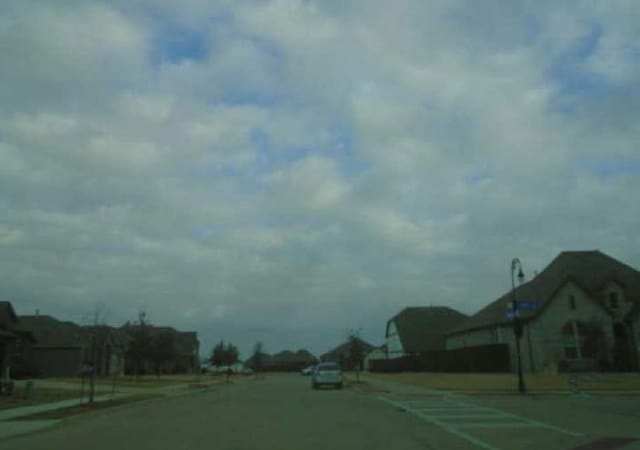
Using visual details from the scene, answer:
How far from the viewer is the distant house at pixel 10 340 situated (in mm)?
43125

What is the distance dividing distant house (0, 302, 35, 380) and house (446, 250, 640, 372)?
38.0 meters

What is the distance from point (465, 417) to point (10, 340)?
96.6ft

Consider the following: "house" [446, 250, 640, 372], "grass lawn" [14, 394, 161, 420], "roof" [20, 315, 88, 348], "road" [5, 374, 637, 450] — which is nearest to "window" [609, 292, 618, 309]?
"house" [446, 250, 640, 372]

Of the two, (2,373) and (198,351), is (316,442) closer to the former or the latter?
(2,373)

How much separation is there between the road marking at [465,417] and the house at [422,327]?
79203mm

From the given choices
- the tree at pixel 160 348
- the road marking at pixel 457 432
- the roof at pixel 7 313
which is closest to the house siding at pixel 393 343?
the tree at pixel 160 348

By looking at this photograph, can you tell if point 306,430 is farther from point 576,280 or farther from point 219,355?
point 219,355

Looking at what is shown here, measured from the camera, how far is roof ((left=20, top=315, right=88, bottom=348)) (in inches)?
2965

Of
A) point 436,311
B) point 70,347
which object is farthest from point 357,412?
point 436,311

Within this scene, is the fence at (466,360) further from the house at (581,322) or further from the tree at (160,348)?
the tree at (160,348)

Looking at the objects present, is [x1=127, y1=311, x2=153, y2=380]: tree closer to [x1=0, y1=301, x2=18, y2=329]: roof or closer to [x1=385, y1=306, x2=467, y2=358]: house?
[x1=0, y1=301, x2=18, y2=329]: roof

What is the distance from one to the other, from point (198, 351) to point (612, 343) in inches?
3575

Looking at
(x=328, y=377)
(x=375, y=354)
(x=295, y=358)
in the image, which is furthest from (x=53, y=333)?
(x=295, y=358)

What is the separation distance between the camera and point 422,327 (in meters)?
114
